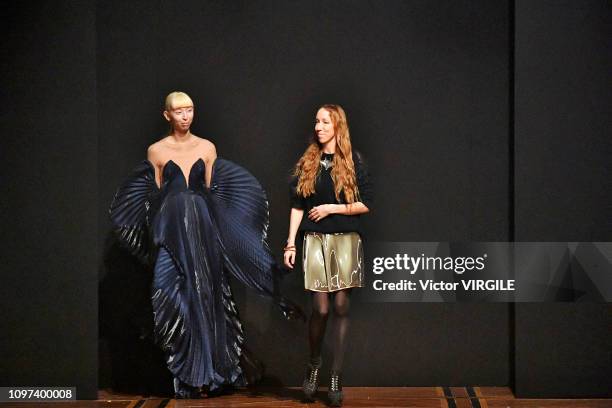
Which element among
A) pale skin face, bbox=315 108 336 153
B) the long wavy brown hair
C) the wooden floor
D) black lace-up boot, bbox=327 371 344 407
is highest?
Answer: pale skin face, bbox=315 108 336 153

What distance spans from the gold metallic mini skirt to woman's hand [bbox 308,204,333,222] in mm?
91

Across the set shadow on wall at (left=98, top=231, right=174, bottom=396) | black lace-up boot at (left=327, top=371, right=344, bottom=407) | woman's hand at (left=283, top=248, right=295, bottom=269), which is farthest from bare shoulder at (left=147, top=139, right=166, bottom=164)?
black lace-up boot at (left=327, top=371, right=344, bottom=407)

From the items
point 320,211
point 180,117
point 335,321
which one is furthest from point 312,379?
point 180,117

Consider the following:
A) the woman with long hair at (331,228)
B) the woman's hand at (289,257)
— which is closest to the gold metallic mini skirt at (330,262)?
the woman with long hair at (331,228)

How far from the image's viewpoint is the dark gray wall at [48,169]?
5824 mm

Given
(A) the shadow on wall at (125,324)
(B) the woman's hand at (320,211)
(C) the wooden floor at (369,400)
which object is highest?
(B) the woman's hand at (320,211)

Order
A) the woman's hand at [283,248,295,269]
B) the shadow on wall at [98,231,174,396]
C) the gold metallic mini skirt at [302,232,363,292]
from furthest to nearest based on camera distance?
the shadow on wall at [98,231,174,396] < the woman's hand at [283,248,295,269] < the gold metallic mini skirt at [302,232,363,292]

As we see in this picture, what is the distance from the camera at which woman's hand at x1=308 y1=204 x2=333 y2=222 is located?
19.1ft

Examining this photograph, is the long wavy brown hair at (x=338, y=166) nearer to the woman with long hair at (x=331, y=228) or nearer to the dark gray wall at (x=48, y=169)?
the woman with long hair at (x=331, y=228)

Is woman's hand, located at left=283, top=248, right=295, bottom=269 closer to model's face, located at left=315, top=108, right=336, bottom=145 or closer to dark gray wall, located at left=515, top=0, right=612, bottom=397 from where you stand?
model's face, located at left=315, top=108, right=336, bottom=145

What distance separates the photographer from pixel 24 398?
5895mm

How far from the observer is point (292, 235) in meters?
5.96

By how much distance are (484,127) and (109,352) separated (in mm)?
2635

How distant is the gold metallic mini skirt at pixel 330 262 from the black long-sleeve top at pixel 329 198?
0.15 ft
